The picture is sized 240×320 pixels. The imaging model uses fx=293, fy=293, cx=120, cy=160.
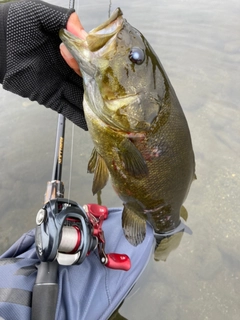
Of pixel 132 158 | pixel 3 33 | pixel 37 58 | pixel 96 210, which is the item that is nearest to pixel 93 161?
pixel 132 158

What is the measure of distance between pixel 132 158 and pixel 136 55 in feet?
1.45

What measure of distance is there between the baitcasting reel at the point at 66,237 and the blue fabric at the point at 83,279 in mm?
104

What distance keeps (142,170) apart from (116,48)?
549 mm

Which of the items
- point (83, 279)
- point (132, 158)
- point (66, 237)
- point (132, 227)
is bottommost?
point (83, 279)

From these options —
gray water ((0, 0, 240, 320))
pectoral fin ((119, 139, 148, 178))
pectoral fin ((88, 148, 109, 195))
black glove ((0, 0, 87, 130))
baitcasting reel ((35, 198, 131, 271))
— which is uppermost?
black glove ((0, 0, 87, 130))

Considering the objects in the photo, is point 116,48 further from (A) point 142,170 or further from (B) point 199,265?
(B) point 199,265

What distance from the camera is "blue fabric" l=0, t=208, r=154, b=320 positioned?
1371 millimetres

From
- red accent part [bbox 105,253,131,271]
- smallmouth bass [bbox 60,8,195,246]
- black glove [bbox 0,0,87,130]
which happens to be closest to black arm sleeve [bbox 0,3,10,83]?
black glove [bbox 0,0,87,130]

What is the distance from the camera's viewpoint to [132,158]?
132 cm

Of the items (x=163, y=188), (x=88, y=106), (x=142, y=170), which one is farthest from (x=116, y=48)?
(x=163, y=188)

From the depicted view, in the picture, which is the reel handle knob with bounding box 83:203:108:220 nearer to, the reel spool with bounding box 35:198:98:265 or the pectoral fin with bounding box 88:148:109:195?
the reel spool with bounding box 35:198:98:265

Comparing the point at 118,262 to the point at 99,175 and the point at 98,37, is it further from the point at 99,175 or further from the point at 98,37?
the point at 98,37

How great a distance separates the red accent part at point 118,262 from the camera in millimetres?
1634

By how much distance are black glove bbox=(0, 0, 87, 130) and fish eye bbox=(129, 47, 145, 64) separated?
393mm
